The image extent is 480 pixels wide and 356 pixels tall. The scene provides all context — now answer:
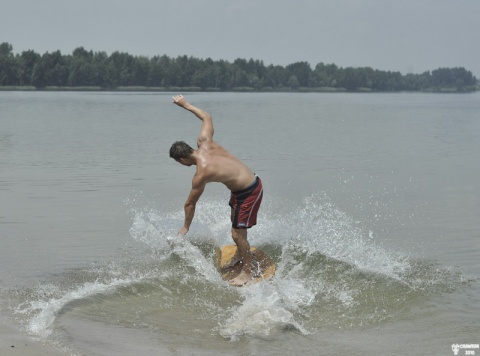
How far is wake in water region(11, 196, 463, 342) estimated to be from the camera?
8.48 metres

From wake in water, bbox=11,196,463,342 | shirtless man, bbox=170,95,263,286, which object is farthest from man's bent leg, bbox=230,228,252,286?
wake in water, bbox=11,196,463,342

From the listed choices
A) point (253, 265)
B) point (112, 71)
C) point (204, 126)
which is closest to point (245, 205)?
point (253, 265)

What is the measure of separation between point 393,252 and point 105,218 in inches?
222

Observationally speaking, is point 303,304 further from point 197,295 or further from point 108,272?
point 108,272

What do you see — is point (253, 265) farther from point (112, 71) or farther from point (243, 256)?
point (112, 71)

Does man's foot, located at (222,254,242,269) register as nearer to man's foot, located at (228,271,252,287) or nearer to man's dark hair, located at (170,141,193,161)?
man's foot, located at (228,271,252,287)

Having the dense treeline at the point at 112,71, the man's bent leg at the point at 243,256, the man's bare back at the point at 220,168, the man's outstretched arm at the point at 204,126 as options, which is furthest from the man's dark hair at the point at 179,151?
the dense treeline at the point at 112,71

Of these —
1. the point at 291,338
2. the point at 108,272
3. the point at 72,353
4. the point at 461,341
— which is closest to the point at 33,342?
the point at 72,353

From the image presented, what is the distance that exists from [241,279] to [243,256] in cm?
32

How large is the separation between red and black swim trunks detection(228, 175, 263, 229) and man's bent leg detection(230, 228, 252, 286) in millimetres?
126

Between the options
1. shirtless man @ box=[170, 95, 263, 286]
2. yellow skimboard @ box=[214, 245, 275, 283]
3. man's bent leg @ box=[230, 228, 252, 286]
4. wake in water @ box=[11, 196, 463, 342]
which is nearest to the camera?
wake in water @ box=[11, 196, 463, 342]

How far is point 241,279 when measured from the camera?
10.2 m

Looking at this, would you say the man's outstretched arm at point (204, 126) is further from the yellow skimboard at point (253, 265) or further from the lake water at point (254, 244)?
Answer: the lake water at point (254, 244)

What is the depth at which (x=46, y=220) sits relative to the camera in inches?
559
